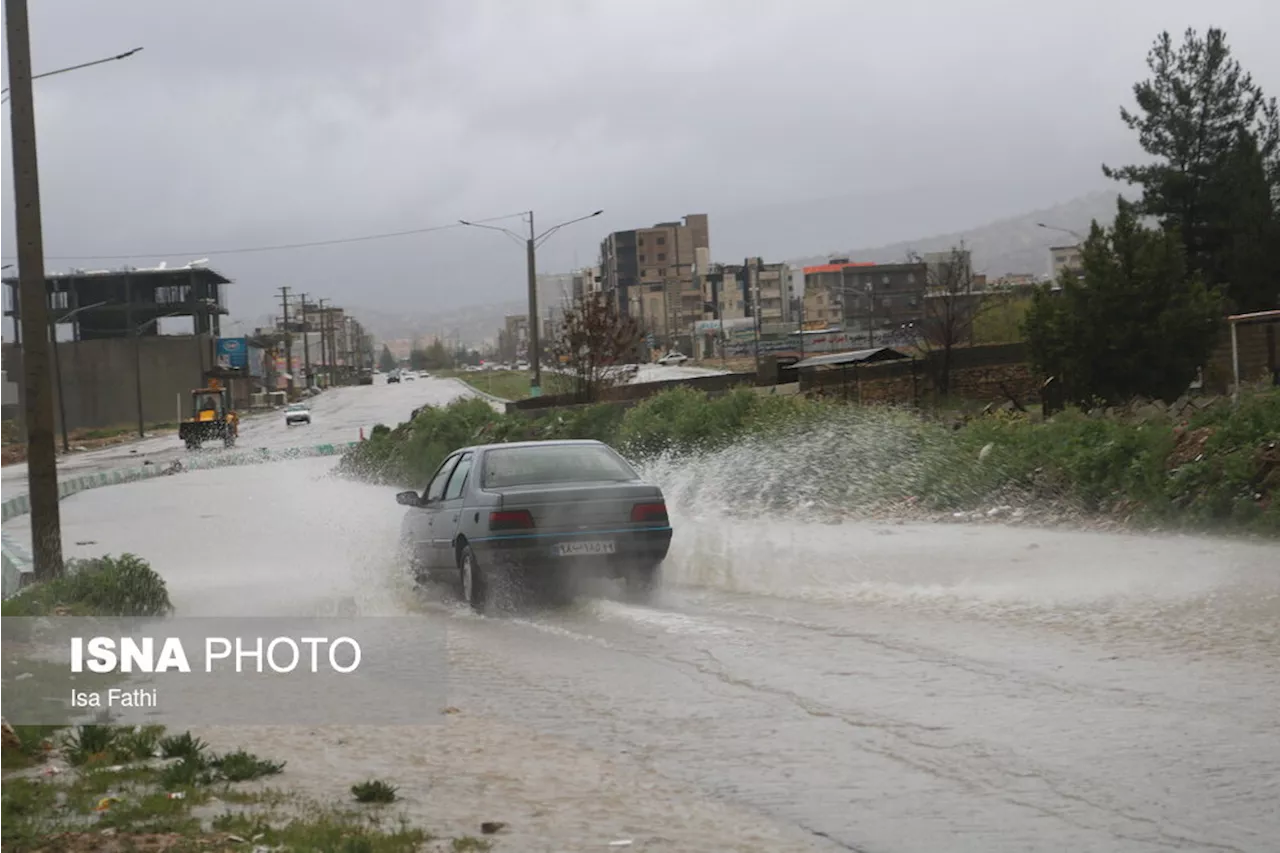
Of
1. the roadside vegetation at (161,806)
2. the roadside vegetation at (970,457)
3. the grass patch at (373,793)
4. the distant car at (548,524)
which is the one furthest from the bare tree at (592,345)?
the grass patch at (373,793)

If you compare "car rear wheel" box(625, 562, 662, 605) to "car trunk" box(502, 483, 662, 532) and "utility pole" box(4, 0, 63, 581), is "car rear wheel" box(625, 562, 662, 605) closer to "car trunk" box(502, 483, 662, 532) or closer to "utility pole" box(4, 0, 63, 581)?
"car trunk" box(502, 483, 662, 532)

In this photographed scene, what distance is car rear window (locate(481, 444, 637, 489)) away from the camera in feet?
47.5

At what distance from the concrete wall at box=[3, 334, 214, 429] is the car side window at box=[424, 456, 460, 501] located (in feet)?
399

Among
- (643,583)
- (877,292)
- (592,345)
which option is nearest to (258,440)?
(592,345)

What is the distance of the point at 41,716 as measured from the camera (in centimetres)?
977

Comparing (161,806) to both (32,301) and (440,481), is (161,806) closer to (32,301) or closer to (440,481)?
(440,481)

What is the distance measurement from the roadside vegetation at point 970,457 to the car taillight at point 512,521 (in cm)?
715

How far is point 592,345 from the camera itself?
4775 centimetres

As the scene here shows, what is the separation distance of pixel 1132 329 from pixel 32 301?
28.0 meters

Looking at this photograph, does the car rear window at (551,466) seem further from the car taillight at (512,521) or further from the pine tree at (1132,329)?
the pine tree at (1132,329)

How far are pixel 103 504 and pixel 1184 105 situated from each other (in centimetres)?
4361

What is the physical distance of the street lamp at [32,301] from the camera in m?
16.6

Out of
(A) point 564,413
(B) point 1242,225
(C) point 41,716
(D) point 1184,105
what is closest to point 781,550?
(C) point 41,716

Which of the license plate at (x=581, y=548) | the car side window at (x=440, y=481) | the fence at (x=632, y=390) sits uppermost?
the fence at (x=632, y=390)
